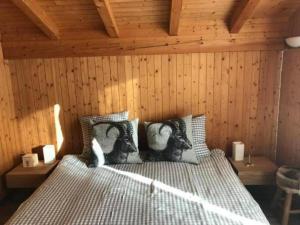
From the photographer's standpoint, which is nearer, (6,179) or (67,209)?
(67,209)

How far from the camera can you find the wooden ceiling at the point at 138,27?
251 cm

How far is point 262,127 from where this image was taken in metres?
3.01

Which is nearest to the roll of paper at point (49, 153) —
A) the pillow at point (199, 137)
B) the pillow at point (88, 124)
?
the pillow at point (88, 124)

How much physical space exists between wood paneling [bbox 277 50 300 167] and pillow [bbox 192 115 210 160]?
831 mm

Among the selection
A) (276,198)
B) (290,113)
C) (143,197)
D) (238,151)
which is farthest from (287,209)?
(143,197)

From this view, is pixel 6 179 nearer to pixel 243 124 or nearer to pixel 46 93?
pixel 46 93

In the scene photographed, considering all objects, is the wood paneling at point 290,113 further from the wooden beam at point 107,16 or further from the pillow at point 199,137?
the wooden beam at point 107,16

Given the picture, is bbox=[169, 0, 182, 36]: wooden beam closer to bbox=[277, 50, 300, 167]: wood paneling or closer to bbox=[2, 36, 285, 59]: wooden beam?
bbox=[2, 36, 285, 59]: wooden beam

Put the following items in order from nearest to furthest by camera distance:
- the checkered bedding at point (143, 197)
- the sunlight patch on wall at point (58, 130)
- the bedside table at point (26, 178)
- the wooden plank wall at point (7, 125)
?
the checkered bedding at point (143, 197) → the bedside table at point (26, 178) → the wooden plank wall at point (7, 125) → the sunlight patch on wall at point (58, 130)

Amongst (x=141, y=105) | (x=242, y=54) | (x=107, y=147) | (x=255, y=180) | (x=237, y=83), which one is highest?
(x=242, y=54)

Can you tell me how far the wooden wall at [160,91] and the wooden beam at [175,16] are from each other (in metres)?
0.29

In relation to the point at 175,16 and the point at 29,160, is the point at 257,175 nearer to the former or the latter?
the point at 175,16

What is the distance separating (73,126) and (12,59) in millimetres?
1011

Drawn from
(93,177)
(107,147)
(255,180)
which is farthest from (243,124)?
(93,177)
